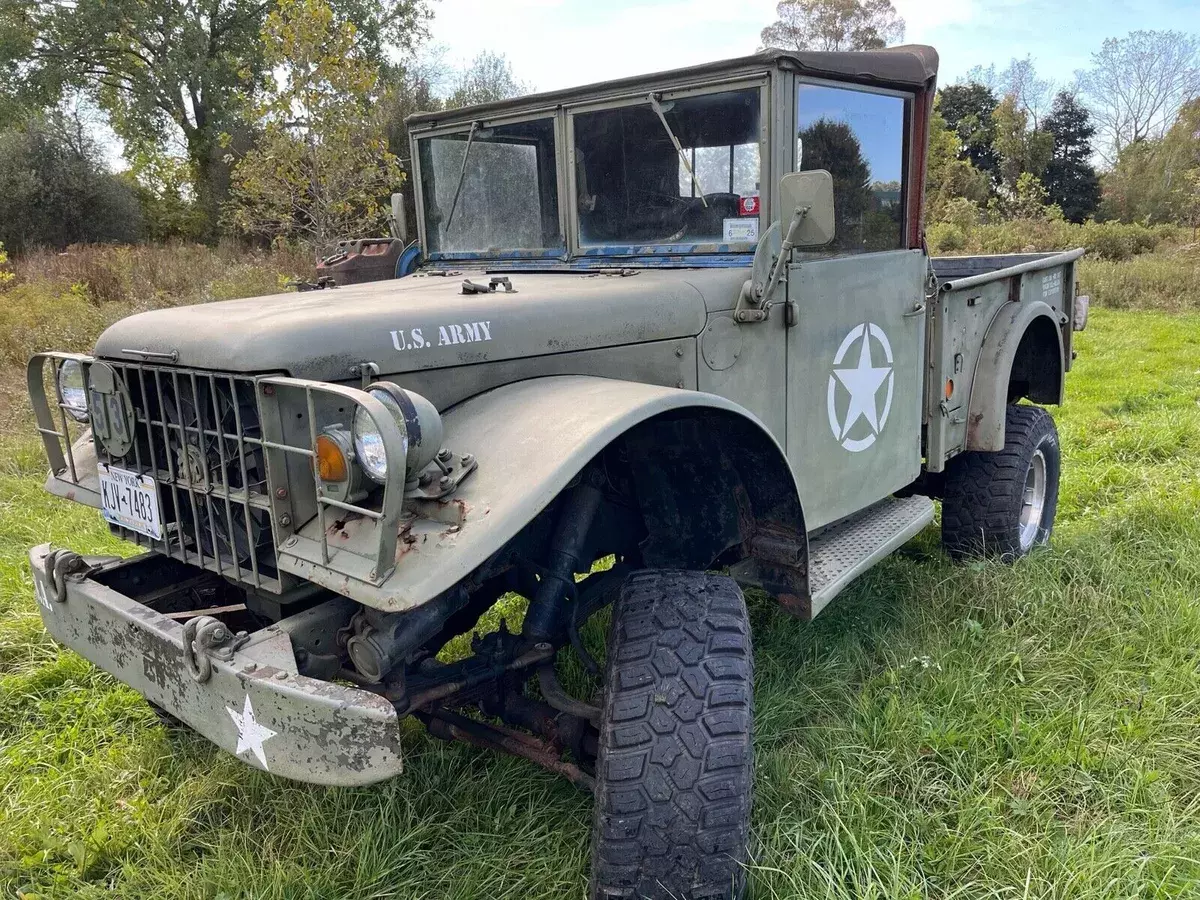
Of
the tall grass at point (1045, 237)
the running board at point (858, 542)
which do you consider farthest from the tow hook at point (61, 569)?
the tall grass at point (1045, 237)

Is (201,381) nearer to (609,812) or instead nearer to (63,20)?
(609,812)

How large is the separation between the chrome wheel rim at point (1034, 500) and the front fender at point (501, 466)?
111 inches

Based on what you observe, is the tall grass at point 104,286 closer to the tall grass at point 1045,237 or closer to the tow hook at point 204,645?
the tow hook at point 204,645

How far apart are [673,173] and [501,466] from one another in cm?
144

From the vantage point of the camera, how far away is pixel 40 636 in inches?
150

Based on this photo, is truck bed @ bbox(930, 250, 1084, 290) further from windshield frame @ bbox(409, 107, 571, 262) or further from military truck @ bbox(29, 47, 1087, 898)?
windshield frame @ bbox(409, 107, 571, 262)

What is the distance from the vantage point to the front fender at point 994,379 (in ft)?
13.3

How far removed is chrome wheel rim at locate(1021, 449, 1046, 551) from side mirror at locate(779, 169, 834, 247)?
2.46 metres

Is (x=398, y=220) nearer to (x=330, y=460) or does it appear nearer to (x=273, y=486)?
(x=273, y=486)

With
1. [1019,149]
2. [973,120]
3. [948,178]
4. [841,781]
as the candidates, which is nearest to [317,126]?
[841,781]

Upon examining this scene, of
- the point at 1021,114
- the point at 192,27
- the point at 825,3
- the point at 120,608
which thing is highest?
the point at 825,3

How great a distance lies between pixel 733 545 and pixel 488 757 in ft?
3.30

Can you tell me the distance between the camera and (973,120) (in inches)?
1088

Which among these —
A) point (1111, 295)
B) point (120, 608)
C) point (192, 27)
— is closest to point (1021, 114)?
point (1111, 295)
